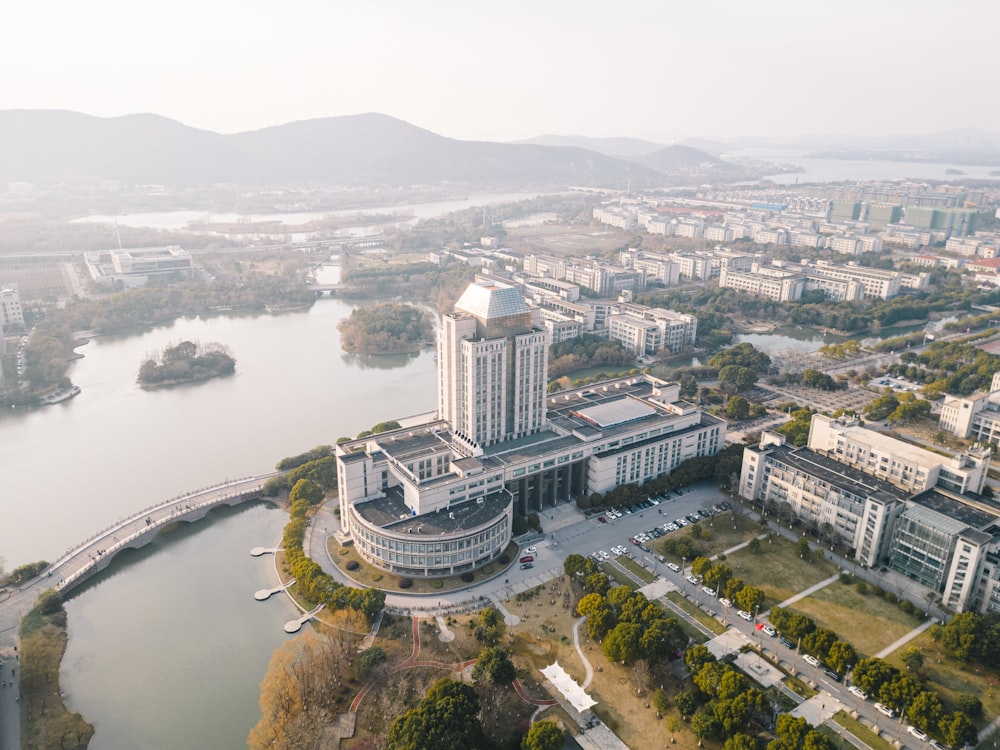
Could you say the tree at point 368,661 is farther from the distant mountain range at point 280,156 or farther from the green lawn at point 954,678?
the distant mountain range at point 280,156

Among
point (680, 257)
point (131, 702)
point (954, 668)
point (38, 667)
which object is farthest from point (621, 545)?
point (680, 257)

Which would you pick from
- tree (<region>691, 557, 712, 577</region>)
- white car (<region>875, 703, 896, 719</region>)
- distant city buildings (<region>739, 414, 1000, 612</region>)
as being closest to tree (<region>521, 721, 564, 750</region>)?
tree (<region>691, 557, 712, 577</region>)

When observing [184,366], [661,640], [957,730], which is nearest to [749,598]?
[661,640]

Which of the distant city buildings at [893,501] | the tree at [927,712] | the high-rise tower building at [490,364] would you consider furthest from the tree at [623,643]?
the distant city buildings at [893,501]

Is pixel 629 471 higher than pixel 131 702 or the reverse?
higher

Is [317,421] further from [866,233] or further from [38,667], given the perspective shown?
[866,233]

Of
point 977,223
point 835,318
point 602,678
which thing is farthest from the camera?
point 977,223

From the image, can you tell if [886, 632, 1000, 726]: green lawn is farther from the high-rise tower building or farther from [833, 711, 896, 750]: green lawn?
the high-rise tower building
